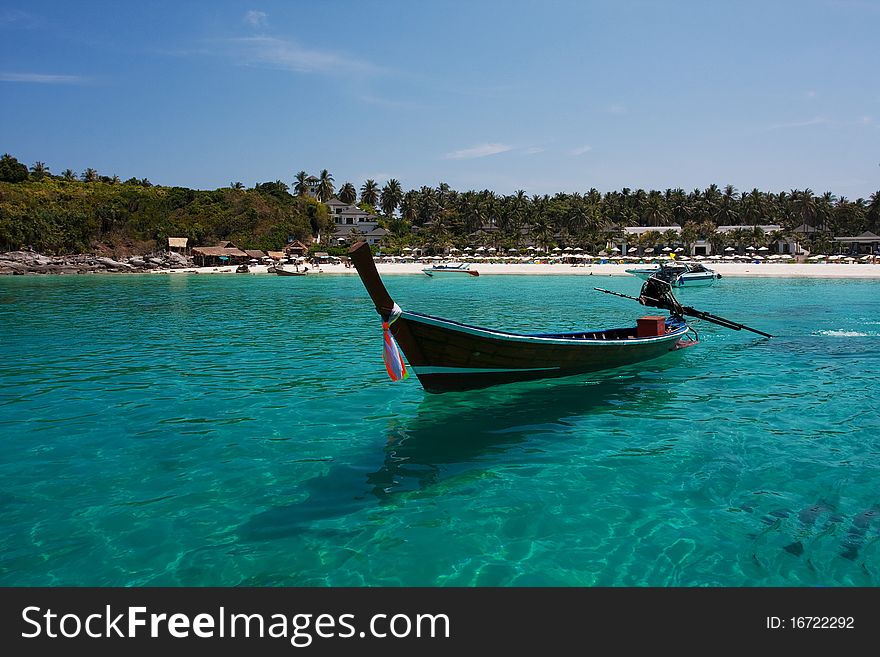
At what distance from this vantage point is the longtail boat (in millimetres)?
10742

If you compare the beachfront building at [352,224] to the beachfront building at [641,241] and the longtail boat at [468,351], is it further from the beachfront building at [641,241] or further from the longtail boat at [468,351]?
the longtail boat at [468,351]

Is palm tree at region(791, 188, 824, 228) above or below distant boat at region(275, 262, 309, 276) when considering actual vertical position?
above

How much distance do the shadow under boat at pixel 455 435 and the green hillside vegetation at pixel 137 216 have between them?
99629 millimetres

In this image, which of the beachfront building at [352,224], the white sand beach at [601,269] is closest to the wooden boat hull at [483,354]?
the white sand beach at [601,269]

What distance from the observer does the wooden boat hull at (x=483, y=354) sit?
40.0 feet

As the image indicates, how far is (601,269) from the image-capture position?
89438 mm

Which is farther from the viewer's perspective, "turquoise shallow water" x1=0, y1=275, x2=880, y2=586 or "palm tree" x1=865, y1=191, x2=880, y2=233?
"palm tree" x1=865, y1=191, x2=880, y2=233

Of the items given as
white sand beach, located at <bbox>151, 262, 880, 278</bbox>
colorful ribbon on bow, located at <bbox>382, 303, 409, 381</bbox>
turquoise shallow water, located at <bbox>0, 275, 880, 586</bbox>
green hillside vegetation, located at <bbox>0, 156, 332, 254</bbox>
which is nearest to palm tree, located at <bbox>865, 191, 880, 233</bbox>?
white sand beach, located at <bbox>151, 262, 880, 278</bbox>

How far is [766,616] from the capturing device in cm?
595

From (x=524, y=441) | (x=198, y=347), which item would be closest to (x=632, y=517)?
(x=524, y=441)

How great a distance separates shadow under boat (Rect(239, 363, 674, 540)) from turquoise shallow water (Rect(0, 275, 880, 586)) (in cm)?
6

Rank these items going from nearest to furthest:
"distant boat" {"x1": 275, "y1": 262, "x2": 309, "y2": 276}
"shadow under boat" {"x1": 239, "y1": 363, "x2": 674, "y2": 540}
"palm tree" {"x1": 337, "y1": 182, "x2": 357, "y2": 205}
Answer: "shadow under boat" {"x1": 239, "y1": 363, "x2": 674, "y2": 540} < "distant boat" {"x1": 275, "y1": 262, "x2": 309, "y2": 276} < "palm tree" {"x1": 337, "y1": 182, "x2": 357, "y2": 205}

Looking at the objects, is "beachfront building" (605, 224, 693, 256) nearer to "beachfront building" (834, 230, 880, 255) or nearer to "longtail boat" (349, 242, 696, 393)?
"beachfront building" (834, 230, 880, 255)

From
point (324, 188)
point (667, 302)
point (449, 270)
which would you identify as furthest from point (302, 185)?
point (667, 302)
